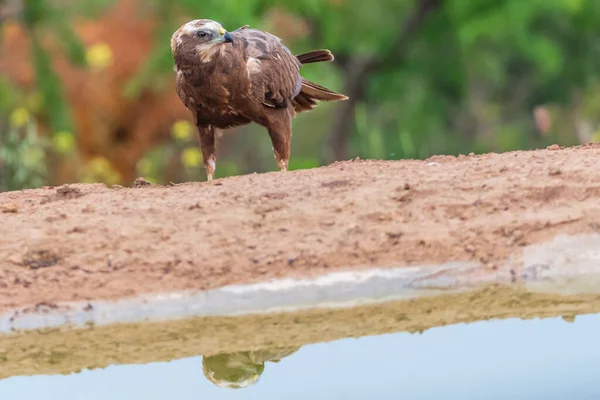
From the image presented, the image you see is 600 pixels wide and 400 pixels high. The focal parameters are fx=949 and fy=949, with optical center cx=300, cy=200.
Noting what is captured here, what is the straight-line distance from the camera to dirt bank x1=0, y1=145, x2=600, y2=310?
2.92 metres

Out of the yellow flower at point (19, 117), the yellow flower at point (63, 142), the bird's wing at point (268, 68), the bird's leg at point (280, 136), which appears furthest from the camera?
the yellow flower at point (19, 117)

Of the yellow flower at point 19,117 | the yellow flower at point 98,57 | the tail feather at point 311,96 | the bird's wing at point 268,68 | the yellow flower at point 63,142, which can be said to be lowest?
the bird's wing at point 268,68

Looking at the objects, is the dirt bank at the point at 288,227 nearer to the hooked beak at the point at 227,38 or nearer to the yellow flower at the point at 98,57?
the hooked beak at the point at 227,38

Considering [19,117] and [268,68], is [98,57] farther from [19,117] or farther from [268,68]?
[268,68]

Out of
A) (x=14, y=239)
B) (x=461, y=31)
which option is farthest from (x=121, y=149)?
(x=14, y=239)

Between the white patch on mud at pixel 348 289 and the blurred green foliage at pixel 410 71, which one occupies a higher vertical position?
the blurred green foliage at pixel 410 71

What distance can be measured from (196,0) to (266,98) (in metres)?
5.02

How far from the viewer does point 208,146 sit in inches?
187

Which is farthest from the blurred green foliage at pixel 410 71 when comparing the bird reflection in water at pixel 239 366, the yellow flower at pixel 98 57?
the bird reflection in water at pixel 239 366

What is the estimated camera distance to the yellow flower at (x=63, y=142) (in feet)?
30.6

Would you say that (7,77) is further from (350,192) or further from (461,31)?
(350,192)

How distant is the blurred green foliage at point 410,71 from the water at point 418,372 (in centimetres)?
579

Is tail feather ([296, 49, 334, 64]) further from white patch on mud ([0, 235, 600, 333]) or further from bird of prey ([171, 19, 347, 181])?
white patch on mud ([0, 235, 600, 333])

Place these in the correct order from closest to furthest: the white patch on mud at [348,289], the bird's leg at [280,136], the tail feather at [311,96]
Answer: the white patch on mud at [348,289] < the bird's leg at [280,136] < the tail feather at [311,96]
